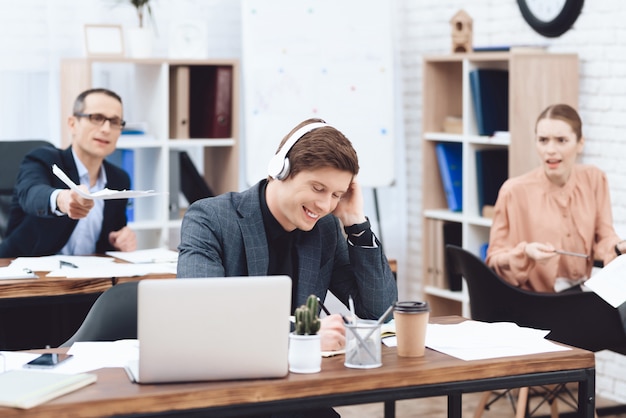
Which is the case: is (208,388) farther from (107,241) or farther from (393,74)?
(393,74)

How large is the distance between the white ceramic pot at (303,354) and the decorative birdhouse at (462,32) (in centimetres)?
335

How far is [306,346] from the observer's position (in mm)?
2072

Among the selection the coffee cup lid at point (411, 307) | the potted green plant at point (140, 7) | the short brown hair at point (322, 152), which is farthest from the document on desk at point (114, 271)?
the potted green plant at point (140, 7)

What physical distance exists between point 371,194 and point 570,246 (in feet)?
6.92

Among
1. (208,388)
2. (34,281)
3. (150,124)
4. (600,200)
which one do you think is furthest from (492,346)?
(150,124)

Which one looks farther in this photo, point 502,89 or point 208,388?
point 502,89

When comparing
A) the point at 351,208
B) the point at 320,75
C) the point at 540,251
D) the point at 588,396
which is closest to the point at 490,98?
the point at 320,75

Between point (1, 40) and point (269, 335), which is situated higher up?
point (1, 40)

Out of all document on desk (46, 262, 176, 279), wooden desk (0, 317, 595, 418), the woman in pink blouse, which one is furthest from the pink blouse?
wooden desk (0, 317, 595, 418)

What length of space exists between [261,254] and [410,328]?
1.72 feet

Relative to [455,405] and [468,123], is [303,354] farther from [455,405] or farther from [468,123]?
[468,123]

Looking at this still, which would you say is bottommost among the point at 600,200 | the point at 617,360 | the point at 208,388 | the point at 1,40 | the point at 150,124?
the point at 617,360

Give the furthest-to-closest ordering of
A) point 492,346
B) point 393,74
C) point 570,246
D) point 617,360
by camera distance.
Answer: point 393,74, point 617,360, point 570,246, point 492,346

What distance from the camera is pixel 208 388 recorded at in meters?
1.94
